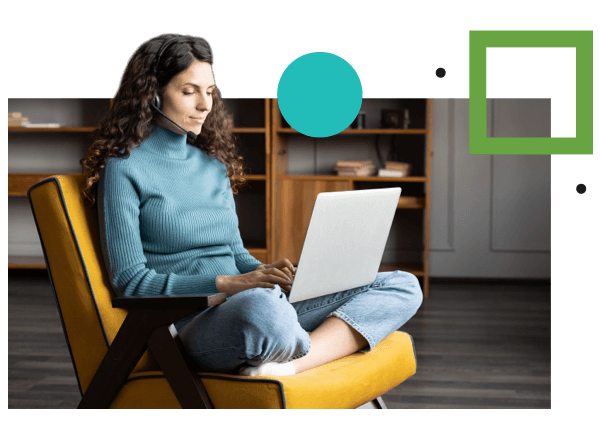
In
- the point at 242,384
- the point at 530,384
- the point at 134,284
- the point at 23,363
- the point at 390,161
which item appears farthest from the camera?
the point at 390,161

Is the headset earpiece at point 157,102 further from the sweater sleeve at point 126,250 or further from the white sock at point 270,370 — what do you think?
the white sock at point 270,370

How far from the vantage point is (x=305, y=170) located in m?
5.42

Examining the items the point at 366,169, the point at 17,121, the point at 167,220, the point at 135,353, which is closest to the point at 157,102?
the point at 167,220

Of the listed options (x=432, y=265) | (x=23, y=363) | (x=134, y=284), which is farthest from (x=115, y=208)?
(x=432, y=265)

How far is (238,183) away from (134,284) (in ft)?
1.91

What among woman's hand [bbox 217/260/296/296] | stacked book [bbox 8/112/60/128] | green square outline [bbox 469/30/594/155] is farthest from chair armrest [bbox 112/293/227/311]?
stacked book [bbox 8/112/60/128]

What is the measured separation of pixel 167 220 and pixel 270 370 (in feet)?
1.56

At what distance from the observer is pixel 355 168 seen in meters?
4.88

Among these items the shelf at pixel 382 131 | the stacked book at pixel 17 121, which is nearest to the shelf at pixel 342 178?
the shelf at pixel 382 131

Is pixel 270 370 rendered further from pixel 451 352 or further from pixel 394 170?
pixel 394 170

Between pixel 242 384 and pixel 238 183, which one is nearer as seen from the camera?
→ pixel 242 384

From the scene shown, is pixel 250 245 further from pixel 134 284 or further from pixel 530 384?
pixel 134 284
